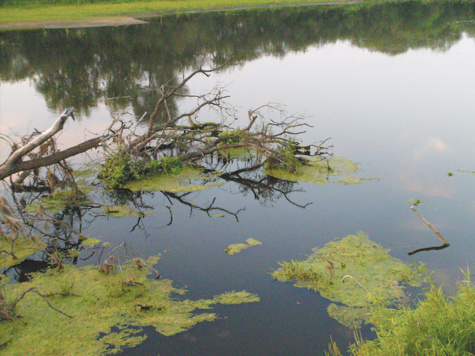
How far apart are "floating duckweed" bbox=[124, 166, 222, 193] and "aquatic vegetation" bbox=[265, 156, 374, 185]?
4.13 feet

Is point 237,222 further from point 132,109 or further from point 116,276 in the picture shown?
point 132,109

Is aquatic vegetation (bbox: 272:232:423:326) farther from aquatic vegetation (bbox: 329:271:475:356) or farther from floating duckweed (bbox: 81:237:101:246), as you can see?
floating duckweed (bbox: 81:237:101:246)

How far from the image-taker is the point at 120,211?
7.18 meters

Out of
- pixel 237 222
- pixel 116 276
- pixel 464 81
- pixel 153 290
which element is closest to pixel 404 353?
pixel 153 290

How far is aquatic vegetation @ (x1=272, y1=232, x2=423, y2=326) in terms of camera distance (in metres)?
4.84

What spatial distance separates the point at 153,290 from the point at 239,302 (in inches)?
38.0

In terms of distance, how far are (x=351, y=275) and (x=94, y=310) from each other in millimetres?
2782

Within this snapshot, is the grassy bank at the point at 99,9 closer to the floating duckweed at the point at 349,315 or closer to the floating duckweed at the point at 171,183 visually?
the floating duckweed at the point at 171,183

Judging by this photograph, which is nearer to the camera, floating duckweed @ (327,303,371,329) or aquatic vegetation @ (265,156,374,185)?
floating duckweed @ (327,303,371,329)

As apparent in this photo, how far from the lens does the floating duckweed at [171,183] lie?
7.95 meters

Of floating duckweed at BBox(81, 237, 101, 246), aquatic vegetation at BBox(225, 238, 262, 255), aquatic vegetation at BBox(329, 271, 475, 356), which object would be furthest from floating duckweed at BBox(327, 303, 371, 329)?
floating duckweed at BBox(81, 237, 101, 246)

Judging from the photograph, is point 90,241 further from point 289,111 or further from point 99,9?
point 99,9

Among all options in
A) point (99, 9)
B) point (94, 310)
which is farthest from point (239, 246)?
point (99, 9)

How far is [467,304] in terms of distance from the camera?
3264mm
